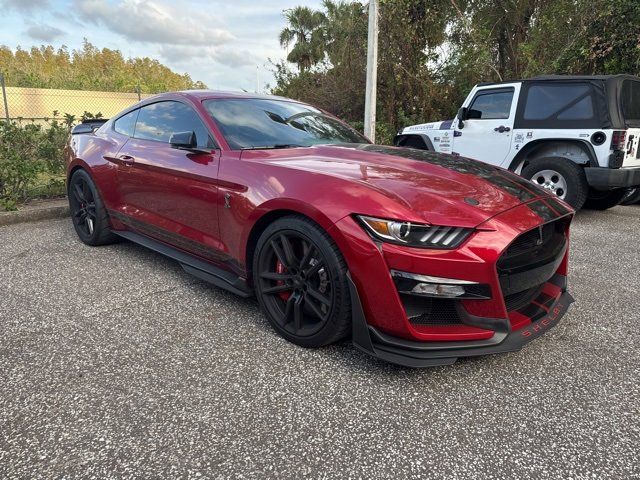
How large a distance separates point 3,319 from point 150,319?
0.93 meters

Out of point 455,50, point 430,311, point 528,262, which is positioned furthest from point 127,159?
point 455,50

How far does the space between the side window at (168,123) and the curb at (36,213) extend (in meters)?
2.55

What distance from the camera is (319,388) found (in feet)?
7.38

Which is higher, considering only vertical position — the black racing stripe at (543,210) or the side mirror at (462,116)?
the side mirror at (462,116)

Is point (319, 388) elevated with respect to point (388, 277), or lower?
lower

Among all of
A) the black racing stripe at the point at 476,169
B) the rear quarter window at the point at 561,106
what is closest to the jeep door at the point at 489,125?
the rear quarter window at the point at 561,106

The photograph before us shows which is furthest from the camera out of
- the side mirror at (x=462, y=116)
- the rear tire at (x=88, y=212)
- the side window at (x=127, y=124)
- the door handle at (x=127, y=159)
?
the side mirror at (x=462, y=116)

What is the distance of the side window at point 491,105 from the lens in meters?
6.82

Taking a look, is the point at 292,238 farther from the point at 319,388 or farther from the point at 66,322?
the point at 66,322

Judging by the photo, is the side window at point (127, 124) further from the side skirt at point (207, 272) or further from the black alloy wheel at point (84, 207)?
the side skirt at point (207, 272)

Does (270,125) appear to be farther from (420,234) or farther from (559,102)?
(559,102)

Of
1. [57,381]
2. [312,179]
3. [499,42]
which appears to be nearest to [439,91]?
[499,42]

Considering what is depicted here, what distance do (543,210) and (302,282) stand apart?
1.37 meters

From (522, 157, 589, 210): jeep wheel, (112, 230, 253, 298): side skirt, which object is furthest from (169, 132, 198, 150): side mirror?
(522, 157, 589, 210): jeep wheel
